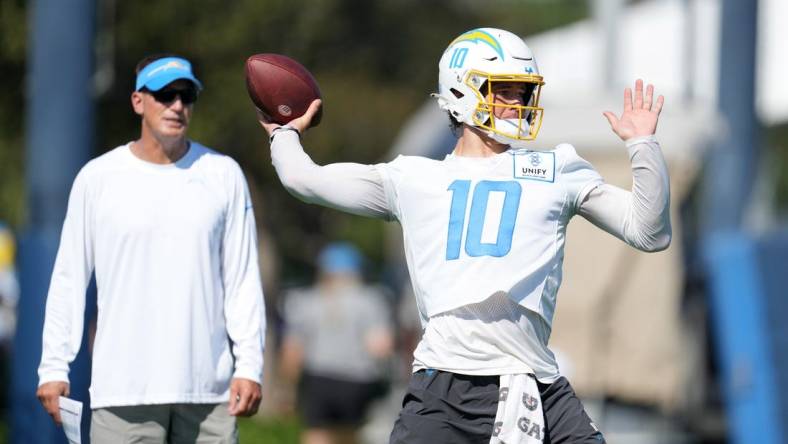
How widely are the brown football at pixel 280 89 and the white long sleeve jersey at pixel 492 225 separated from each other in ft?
1.02

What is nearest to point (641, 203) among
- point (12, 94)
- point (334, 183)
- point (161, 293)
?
point (334, 183)

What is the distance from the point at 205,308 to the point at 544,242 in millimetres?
1398

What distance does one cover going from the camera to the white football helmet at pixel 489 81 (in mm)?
5102

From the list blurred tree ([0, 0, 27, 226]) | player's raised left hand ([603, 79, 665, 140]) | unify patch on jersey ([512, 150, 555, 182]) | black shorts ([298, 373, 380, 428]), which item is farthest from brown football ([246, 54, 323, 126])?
blurred tree ([0, 0, 27, 226])

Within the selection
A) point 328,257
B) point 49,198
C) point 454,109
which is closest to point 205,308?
point 454,109

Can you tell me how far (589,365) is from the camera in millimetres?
13641

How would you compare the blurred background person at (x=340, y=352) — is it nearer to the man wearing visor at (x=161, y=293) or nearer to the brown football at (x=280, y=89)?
the man wearing visor at (x=161, y=293)

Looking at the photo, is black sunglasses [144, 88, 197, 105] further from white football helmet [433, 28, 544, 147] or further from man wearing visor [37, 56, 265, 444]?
white football helmet [433, 28, 544, 147]

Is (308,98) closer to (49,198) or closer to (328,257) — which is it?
(49,198)

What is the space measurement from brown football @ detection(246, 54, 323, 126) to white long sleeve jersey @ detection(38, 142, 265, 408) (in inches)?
18.1

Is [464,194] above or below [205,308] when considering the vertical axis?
above

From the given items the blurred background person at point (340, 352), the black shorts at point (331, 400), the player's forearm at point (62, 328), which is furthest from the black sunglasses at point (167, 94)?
the black shorts at point (331, 400)

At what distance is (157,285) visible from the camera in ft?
18.3

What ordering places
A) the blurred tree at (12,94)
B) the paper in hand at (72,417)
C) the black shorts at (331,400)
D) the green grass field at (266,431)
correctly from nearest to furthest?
the paper in hand at (72,417) → the black shorts at (331,400) → the blurred tree at (12,94) → the green grass field at (266,431)
